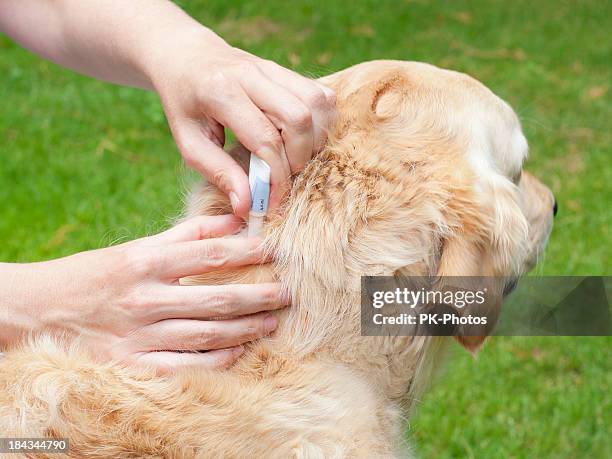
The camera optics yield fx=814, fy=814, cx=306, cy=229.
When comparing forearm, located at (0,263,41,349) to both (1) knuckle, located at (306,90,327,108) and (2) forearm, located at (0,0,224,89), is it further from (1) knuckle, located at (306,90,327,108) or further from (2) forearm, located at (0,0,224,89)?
(1) knuckle, located at (306,90,327,108)

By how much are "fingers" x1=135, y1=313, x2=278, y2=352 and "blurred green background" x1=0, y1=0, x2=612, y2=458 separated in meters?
0.57

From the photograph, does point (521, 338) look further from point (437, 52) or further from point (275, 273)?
point (437, 52)

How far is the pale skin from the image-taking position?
2145 mm

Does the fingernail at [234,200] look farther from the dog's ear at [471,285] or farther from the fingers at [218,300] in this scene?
the dog's ear at [471,285]

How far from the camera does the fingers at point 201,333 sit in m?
2.16

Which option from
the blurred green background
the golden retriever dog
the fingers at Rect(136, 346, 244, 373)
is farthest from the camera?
the blurred green background

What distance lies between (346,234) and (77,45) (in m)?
1.39

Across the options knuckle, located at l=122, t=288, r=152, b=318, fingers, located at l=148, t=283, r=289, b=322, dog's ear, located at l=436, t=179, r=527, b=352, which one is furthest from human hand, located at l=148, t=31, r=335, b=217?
dog's ear, located at l=436, t=179, r=527, b=352

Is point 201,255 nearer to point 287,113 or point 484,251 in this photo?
point 287,113

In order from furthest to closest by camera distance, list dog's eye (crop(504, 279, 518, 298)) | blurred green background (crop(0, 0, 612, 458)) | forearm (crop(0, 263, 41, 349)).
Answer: blurred green background (crop(0, 0, 612, 458)) → dog's eye (crop(504, 279, 518, 298)) → forearm (crop(0, 263, 41, 349))

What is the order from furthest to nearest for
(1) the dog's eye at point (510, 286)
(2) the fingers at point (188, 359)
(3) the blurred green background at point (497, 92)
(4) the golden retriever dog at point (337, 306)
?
(3) the blurred green background at point (497, 92), (1) the dog's eye at point (510, 286), (2) the fingers at point (188, 359), (4) the golden retriever dog at point (337, 306)

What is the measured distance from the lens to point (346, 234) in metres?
2.15

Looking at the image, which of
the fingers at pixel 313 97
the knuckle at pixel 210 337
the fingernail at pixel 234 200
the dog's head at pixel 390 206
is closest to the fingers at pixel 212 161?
the fingernail at pixel 234 200

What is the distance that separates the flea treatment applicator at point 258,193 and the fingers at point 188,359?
0.33 meters
